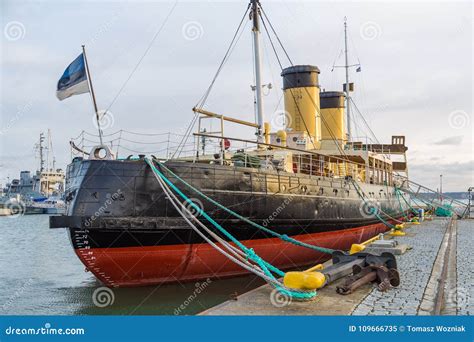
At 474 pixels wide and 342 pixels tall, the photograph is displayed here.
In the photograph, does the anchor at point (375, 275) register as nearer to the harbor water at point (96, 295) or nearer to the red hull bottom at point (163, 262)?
the harbor water at point (96, 295)

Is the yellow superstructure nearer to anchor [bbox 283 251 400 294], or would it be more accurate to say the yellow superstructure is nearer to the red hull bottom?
the red hull bottom

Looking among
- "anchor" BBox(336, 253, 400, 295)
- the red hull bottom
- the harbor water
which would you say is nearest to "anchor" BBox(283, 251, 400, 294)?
"anchor" BBox(336, 253, 400, 295)

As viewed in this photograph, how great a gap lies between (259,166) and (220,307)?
694 cm

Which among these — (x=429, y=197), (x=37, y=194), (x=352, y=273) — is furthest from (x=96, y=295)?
(x=37, y=194)

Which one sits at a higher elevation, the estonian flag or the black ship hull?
the estonian flag

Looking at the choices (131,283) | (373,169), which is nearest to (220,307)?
(131,283)

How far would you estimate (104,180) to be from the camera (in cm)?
1110

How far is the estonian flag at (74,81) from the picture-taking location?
1134 centimetres

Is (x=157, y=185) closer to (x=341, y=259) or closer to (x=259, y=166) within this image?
(x=259, y=166)

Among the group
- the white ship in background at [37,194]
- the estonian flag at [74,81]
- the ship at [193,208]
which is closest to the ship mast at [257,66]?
the ship at [193,208]

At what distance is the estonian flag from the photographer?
11.3m

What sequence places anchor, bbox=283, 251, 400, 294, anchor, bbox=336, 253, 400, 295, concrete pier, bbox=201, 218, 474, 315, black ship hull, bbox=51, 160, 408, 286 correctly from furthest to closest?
black ship hull, bbox=51, 160, 408, 286 < anchor, bbox=336, 253, 400, 295 < anchor, bbox=283, 251, 400, 294 < concrete pier, bbox=201, 218, 474, 315

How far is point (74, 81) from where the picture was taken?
37.7 feet

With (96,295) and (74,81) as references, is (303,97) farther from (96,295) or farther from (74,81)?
(96,295)
